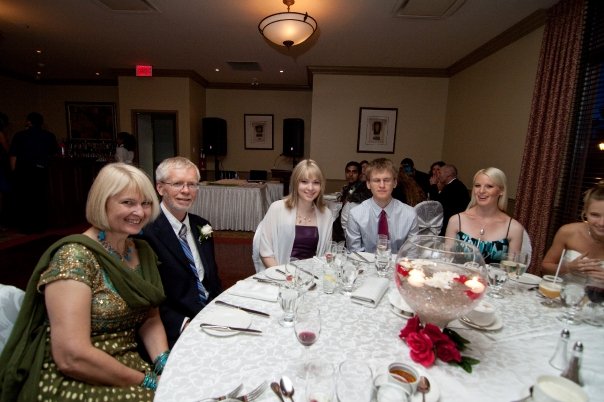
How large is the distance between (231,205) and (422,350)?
481 cm

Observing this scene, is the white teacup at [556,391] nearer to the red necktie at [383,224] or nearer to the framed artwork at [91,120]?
the red necktie at [383,224]

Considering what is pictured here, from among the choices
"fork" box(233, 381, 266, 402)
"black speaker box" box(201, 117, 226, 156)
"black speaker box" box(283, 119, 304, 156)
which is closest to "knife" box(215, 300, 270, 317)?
"fork" box(233, 381, 266, 402)

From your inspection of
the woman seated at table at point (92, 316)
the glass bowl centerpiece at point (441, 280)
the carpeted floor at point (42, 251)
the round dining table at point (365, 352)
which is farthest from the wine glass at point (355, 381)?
the carpeted floor at point (42, 251)

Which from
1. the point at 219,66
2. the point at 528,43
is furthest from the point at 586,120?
the point at 219,66

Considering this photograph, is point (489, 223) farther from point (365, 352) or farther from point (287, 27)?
point (287, 27)

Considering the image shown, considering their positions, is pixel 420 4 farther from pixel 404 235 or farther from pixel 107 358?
pixel 107 358

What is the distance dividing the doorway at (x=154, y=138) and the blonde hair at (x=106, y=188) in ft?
22.8

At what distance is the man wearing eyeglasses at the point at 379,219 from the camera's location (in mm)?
2342

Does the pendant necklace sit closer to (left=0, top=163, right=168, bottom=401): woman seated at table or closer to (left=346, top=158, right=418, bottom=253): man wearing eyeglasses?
(left=0, top=163, right=168, bottom=401): woman seated at table

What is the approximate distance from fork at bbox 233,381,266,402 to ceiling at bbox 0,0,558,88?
13.4 ft

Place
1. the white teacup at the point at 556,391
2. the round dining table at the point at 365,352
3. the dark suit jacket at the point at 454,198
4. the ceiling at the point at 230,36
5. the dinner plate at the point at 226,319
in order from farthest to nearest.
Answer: the dark suit jacket at the point at 454,198
the ceiling at the point at 230,36
the dinner plate at the point at 226,319
the round dining table at the point at 365,352
the white teacup at the point at 556,391

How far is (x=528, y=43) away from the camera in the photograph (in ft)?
12.9

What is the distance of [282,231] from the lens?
2297 mm

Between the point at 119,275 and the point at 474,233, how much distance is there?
2249 mm
